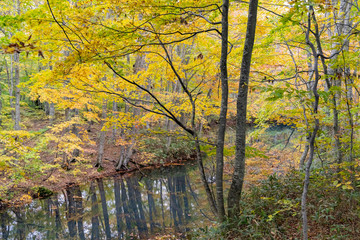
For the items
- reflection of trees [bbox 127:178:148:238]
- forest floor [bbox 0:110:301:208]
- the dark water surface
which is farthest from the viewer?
forest floor [bbox 0:110:301:208]

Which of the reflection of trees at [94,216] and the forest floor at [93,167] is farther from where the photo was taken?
the forest floor at [93,167]

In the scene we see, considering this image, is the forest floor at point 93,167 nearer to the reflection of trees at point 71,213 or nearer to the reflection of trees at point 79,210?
the reflection of trees at point 71,213

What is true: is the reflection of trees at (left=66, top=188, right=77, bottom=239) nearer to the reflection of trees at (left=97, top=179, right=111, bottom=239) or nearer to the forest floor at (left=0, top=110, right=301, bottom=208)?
the forest floor at (left=0, top=110, right=301, bottom=208)

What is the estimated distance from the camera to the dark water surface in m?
6.64

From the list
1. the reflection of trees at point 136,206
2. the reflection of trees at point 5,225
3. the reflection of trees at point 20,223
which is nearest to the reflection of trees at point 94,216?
the reflection of trees at point 136,206

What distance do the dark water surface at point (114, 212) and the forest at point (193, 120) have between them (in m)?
0.06

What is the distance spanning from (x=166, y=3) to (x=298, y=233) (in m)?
4.02

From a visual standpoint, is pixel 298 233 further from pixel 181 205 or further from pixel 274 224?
pixel 181 205

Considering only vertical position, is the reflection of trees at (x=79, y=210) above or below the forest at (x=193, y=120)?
below

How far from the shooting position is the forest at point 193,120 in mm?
3309

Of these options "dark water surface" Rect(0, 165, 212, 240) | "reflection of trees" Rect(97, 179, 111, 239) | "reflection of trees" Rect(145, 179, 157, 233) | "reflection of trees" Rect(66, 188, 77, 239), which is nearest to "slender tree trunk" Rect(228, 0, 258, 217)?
"dark water surface" Rect(0, 165, 212, 240)

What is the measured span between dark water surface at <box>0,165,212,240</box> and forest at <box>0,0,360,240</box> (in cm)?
6

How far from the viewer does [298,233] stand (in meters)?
3.33

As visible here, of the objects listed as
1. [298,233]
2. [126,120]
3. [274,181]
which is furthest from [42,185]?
[298,233]
